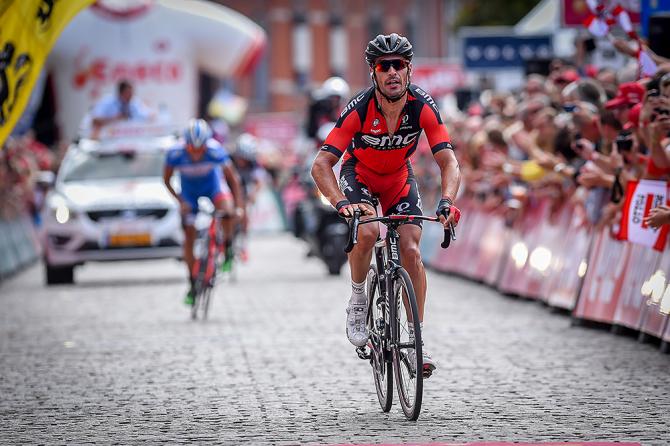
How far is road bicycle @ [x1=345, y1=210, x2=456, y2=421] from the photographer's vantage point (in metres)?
8.63

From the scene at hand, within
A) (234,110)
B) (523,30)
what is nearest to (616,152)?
(523,30)

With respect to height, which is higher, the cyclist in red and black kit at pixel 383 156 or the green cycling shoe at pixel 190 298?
the cyclist in red and black kit at pixel 383 156

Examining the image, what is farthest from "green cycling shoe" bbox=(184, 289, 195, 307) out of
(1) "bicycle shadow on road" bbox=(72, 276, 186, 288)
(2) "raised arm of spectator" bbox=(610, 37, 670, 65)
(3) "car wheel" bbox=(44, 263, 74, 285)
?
(3) "car wheel" bbox=(44, 263, 74, 285)

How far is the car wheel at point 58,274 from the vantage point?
21766 millimetres

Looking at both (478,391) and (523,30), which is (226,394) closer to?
(478,391)

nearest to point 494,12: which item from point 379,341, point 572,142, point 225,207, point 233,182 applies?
point 233,182

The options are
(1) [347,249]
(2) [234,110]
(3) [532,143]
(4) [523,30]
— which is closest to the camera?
A: (1) [347,249]

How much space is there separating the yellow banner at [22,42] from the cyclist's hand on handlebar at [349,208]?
4006 millimetres

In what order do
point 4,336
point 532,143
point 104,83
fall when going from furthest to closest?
point 104,83 < point 532,143 < point 4,336

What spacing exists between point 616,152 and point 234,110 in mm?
51723

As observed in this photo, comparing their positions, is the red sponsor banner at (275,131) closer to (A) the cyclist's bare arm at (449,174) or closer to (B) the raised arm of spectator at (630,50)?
(B) the raised arm of spectator at (630,50)

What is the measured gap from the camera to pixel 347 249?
29.1 ft

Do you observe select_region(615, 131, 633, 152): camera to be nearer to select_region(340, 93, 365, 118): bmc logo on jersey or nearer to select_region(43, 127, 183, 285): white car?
select_region(340, 93, 365, 118): bmc logo on jersey

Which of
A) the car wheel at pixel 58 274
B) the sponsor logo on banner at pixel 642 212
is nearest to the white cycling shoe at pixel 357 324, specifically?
the sponsor logo on banner at pixel 642 212
